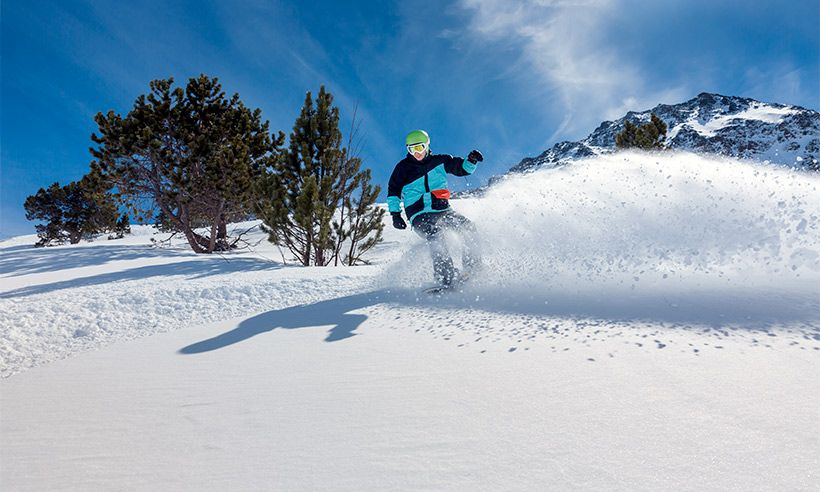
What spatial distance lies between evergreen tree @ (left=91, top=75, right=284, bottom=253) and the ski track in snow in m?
9.33

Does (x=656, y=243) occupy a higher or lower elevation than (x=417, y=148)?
lower

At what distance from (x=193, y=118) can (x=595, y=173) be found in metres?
17.3

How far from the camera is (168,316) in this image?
4.30m

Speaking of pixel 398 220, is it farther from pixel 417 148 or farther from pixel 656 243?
pixel 656 243

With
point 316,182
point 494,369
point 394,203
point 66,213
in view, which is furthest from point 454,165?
point 66,213

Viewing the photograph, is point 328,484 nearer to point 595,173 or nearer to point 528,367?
point 528,367

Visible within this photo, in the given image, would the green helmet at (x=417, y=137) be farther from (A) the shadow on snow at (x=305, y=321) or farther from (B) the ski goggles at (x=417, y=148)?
(A) the shadow on snow at (x=305, y=321)

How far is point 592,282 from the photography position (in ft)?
14.5

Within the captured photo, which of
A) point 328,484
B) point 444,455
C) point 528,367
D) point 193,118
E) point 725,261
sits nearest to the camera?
point 328,484

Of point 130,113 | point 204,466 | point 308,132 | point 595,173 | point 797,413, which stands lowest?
point 204,466

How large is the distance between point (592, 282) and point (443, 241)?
1.88 m

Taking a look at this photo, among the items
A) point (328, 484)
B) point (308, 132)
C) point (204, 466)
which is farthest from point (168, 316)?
point (308, 132)

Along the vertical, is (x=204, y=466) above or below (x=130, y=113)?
below

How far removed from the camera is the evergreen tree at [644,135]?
2241 cm
